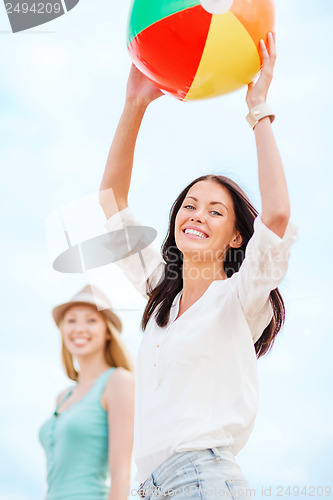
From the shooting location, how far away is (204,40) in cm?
210

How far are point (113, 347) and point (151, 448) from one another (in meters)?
0.35

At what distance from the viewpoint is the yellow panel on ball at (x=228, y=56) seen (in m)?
2.08

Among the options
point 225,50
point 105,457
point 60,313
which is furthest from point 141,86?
point 105,457

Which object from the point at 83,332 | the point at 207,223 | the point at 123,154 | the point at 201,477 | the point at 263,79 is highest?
the point at 123,154

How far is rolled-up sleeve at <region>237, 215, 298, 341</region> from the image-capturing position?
6.12ft

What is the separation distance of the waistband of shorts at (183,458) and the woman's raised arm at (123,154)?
1.07 m

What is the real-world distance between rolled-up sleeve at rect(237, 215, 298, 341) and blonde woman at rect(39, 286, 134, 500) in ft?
1.46

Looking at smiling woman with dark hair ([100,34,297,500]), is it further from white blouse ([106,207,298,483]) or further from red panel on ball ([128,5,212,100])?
red panel on ball ([128,5,212,100])

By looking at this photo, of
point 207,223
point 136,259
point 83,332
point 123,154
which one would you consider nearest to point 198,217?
point 207,223

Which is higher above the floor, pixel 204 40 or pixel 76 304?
pixel 204 40

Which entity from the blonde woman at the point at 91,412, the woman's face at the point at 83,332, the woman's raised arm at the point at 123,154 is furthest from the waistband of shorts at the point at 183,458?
the woman's raised arm at the point at 123,154

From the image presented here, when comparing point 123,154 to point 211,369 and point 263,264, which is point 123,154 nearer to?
point 263,264

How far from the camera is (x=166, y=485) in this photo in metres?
1.78

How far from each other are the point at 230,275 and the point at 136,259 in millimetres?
399
